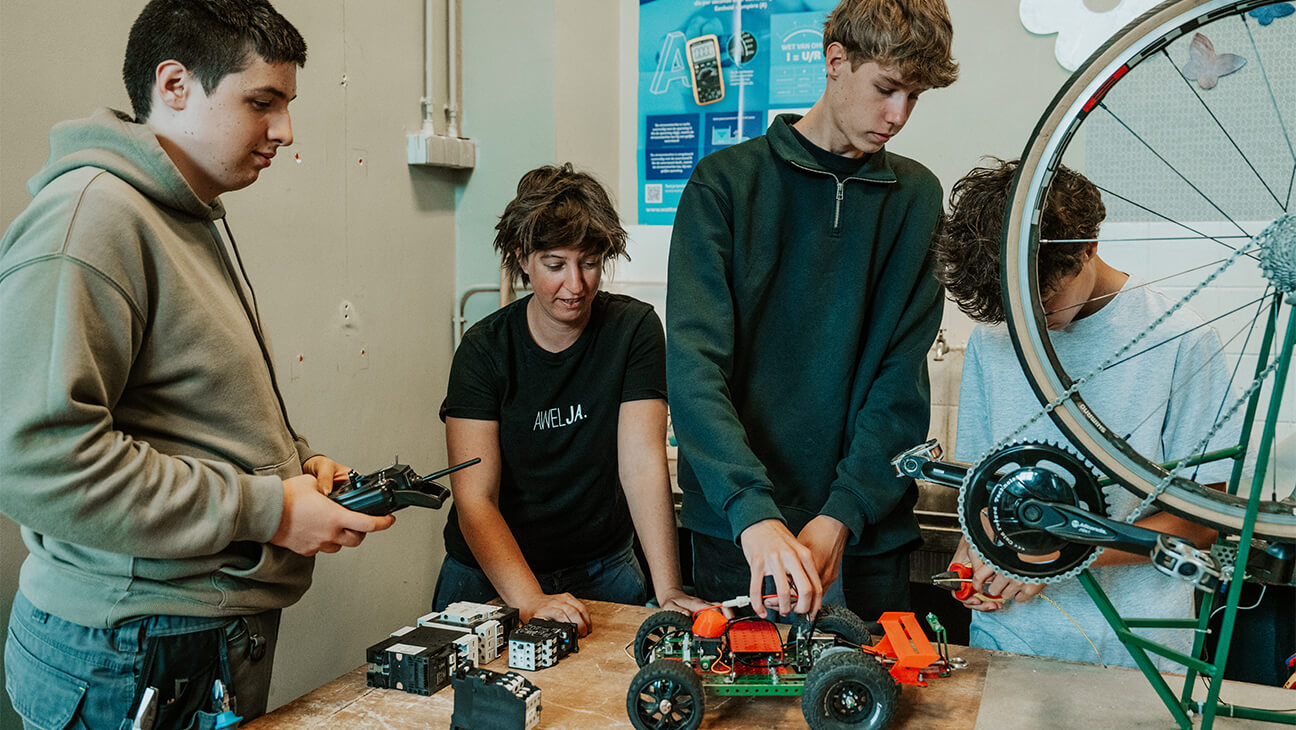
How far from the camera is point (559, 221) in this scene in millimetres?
1753

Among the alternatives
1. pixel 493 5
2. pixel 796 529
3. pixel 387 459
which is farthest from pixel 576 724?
pixel 493 5

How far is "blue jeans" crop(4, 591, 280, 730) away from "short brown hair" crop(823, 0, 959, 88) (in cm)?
116

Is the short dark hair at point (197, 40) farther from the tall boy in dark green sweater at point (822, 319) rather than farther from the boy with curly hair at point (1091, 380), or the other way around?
the boy with curly hair at point (1091, 380)

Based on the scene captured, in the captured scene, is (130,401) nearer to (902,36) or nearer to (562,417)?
(562,417)

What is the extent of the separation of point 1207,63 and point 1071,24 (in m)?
1.60

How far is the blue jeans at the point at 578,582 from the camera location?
183 cm

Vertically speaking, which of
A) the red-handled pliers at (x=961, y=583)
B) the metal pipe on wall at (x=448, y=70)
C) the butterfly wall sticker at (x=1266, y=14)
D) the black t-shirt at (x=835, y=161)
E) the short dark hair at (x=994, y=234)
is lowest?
the red-handled pliers at (x=961, y=583)

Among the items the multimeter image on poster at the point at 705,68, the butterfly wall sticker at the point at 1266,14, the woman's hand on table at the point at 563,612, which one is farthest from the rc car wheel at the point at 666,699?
the multimeter image on poster at the point at 705,68

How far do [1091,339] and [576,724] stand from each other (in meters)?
0.89

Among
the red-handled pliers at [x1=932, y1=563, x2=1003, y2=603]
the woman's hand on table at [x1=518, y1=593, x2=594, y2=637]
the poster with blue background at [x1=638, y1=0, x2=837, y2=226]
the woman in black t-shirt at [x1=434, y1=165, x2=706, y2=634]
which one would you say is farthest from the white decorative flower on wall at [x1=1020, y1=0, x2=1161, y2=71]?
the woman's hand on table at [x1=518, y1=593, x2=594, y2=637]

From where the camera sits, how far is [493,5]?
2.88 metres

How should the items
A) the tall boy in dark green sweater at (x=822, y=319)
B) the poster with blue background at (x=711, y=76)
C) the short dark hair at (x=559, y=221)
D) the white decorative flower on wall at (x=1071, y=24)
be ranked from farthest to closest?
the poster with blue background at (x=711, y=76) < the white decorative flower on wall at (x=1071, y=24) < the short dark hair at (x=559, y=221) < the tall boy in dark green sweater at (x=822, y=319)

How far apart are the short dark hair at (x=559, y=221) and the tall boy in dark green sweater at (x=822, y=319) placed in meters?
0.25

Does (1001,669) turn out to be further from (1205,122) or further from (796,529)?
(1205,122)
